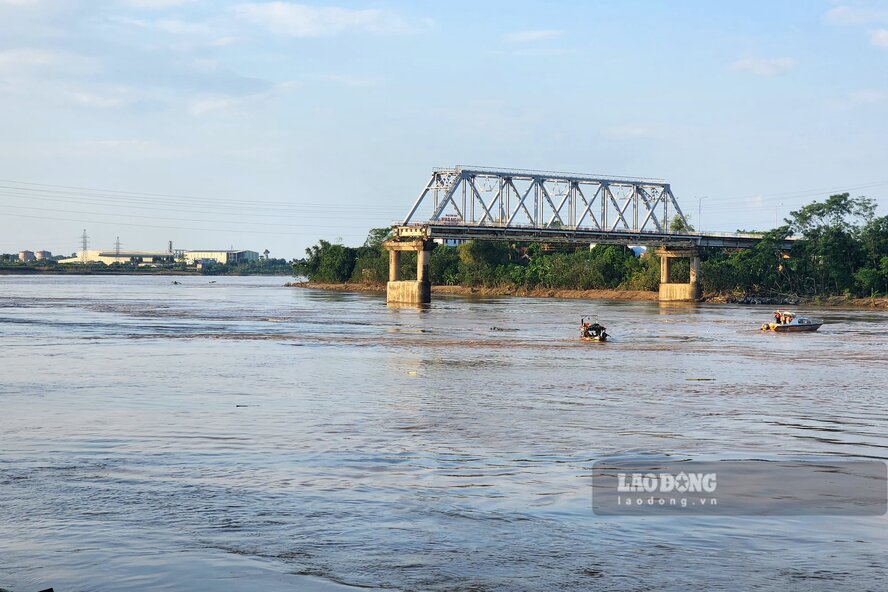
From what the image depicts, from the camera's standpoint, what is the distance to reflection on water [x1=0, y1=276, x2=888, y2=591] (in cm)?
1278

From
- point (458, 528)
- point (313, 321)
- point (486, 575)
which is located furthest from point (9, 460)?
point (313, 321)

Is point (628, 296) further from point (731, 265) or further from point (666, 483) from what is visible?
point (666, 483)

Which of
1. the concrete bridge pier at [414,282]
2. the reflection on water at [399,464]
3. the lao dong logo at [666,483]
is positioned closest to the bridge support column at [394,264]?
the concrete bridge pier at [414,282]

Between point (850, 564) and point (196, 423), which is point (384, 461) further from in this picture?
point (850, 564)

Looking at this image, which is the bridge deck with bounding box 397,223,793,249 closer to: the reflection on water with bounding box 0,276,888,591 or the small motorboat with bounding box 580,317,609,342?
the small motorboat with bounding box 580,317,609,342

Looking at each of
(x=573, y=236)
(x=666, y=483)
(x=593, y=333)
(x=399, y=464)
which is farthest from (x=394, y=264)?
(x=666, y=483)

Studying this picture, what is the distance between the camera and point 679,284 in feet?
494

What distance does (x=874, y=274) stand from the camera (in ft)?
421

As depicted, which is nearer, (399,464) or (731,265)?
(399,464)

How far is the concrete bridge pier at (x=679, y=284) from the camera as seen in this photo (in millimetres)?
147125

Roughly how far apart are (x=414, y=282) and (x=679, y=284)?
48614mm

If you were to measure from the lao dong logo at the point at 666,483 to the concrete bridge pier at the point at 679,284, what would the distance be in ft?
431

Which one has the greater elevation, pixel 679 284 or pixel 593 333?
pixel 679 284

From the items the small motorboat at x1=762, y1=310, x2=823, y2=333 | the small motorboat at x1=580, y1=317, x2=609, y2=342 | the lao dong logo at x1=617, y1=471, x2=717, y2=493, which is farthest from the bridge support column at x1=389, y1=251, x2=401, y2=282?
the lao dong logo at x1=617, y1=471, x2=717, y2=493
